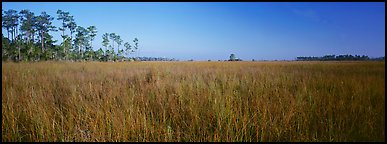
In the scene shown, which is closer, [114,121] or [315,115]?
[114,121]

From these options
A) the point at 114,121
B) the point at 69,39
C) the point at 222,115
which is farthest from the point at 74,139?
the point at 69,39

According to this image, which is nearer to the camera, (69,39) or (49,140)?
(49,140)

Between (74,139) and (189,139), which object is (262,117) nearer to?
(189,139)

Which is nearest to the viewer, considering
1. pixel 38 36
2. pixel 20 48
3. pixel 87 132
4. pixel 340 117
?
pixel 87 132

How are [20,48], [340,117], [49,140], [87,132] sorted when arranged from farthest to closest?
→ [20,48] < [340,117] < [87,132] < [49,140]

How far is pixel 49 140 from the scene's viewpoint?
2273 millimetres

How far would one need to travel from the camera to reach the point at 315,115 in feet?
9.24

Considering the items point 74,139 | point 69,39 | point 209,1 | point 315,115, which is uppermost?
point 69,39

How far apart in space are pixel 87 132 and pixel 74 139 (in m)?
0.15

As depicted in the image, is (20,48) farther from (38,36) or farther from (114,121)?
(114,121)

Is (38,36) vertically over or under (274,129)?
over

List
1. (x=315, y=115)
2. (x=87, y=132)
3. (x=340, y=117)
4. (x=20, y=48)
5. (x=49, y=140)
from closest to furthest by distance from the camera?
(x=49, y=140) → (x=87, y=132) → (x=340, y=117) → (x=315, y=115) → (x=20, y=48)

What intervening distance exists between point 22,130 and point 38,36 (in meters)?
33.6

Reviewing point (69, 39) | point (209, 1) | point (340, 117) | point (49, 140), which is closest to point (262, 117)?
point (340, 117)
